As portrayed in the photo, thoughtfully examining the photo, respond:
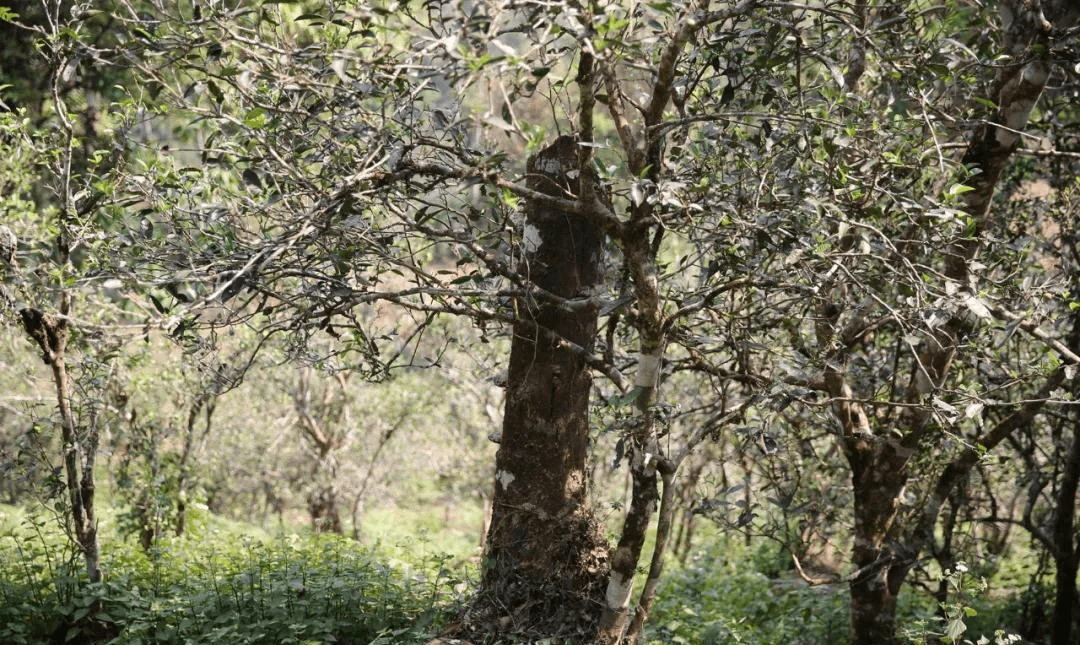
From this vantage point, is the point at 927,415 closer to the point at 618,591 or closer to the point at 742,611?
the point at 618,591

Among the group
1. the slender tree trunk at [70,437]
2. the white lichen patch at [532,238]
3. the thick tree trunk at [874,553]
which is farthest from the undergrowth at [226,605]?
the thick tree trunk at [874,553]

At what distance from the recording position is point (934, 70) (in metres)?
4.54

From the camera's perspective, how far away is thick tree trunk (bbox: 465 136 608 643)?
18.1ft

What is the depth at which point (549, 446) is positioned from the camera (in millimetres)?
5633

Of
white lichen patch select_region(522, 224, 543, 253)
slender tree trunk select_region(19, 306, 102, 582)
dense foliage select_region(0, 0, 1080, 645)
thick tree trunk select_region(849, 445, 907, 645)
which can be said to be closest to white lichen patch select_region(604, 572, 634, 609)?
→ dense foliage select_region(0, 0, 1080, 645)

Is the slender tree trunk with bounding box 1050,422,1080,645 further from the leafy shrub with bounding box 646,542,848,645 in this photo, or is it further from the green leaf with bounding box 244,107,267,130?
the green leaf with bounding box 244,107,267,130

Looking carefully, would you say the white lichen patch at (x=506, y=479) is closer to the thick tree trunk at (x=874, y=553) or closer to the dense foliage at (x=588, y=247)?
the dense foliage at (x=588, y=247)

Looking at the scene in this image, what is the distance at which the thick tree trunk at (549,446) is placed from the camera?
5516mm

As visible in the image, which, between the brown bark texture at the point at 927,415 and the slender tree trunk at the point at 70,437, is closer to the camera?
the brown bark texture at the point at 927,415

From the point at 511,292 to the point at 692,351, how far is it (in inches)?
59.6

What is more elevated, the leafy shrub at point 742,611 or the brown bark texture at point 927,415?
the brown bark texture at point 927,415

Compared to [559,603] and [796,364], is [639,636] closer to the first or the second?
[559,603]

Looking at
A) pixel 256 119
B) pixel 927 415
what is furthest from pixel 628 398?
pixel 927 415

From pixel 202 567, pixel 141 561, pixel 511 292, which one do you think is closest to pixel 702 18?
pixel 511 292
